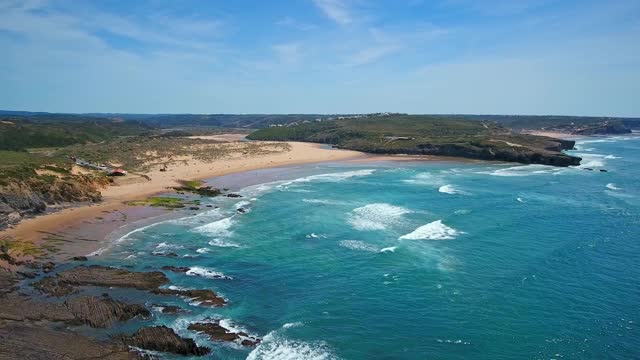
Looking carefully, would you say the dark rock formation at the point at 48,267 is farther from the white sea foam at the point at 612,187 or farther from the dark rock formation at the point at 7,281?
the white sea foam at the point at 612,187

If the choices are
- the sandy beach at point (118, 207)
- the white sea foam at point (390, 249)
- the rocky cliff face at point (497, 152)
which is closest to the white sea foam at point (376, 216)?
the white sea foam at point (390, 249)

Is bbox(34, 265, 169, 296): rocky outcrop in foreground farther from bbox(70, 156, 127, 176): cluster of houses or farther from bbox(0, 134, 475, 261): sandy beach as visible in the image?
bbox(70, 156, 127, 176): cluster of houses

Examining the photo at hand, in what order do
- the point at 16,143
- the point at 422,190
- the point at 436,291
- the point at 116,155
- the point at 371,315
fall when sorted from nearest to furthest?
the point at 371,315 < the point at 436,291 < the point at 422,190 < the point at 116,155 < the point at 16,143

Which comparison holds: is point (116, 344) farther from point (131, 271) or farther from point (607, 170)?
point (607, 170)

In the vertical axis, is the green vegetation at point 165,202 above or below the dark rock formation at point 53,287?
above

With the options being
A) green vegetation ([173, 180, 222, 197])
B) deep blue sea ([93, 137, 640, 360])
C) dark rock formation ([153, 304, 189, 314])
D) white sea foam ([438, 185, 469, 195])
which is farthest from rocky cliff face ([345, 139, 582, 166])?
dark rock formation ([153, 304, 189, 314])

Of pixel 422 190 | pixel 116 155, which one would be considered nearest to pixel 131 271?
pixel 422 190
